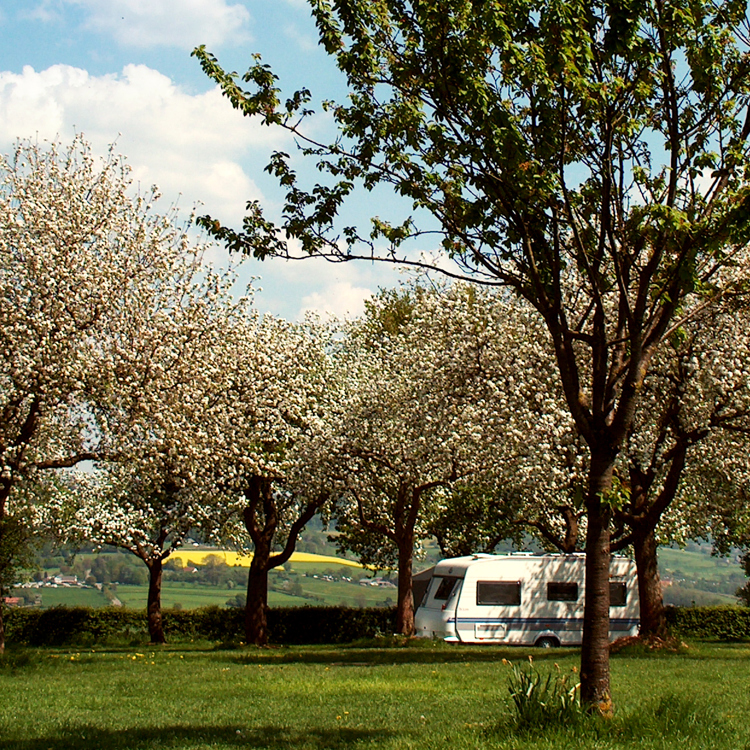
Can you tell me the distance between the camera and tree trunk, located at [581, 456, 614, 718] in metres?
9.38

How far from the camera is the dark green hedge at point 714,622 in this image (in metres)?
40.7

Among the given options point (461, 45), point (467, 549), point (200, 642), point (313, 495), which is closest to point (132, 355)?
point (313, 495)

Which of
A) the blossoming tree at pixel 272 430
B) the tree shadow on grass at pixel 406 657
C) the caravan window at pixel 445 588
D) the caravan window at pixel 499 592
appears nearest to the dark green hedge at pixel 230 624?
the blossoming tree at pixel 272 430

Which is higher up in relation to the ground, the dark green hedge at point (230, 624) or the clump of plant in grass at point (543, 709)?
the clump of plant in grass at point (543, 709)

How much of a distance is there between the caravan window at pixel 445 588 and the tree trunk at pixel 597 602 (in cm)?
2139

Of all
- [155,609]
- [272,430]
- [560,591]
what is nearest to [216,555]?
[155,609]

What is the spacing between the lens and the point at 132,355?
23156mm

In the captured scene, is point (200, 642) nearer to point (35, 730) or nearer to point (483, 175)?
point (35, 730)

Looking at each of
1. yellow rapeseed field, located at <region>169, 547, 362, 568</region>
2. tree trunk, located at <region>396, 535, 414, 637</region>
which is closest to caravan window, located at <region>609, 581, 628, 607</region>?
tree trunk, located at <region>396, 535, 414, 637</region>

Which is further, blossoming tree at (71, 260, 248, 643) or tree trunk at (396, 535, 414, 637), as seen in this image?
tree trunk at (396, 535, 414, 637)

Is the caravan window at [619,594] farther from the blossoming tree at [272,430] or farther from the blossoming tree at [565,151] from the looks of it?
the blossoming tree at [565,151]

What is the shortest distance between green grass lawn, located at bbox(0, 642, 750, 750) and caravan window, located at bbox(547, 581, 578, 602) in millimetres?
9212

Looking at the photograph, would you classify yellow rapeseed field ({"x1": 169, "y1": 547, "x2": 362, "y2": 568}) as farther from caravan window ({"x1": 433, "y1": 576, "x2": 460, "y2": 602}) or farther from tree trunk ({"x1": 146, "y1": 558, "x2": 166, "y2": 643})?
caravan window ({"x1": 433, "y1": 576, "x2": 460, "y2": 602})

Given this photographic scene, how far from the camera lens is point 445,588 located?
101 feet
